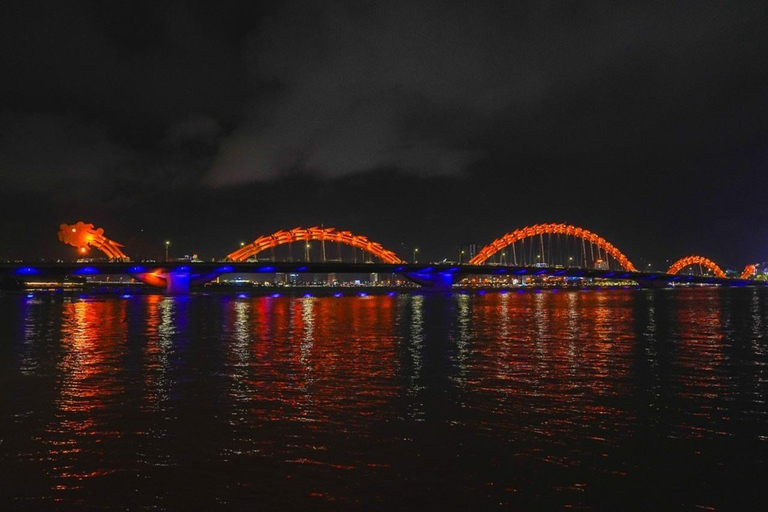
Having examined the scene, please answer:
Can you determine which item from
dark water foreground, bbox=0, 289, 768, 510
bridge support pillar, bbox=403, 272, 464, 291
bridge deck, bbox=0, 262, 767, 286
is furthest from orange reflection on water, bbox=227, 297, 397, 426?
bridge support pillar, bbox=403, 272, 464, 291

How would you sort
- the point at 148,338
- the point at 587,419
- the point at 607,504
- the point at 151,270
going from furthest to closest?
the point at 151,270
the point at 148,338
the point at 587,419
the point at 607,504

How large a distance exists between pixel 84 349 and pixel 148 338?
5.26 m

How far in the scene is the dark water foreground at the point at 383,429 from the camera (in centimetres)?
908

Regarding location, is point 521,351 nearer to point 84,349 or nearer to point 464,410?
point 464,410

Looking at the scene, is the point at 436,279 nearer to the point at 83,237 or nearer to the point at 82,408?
the point at 83,237

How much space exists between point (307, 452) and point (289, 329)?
26705 mm

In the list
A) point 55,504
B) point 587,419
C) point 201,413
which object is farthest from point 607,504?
point 201,413

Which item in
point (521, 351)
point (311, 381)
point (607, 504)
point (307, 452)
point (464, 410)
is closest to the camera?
point (607, 504)

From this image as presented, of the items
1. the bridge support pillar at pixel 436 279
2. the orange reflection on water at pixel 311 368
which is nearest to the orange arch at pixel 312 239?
the bridge support pillar at pixel 436 279

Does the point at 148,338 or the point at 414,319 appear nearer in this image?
the point at 148,338

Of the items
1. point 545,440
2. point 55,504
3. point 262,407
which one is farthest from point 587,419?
point 55,504

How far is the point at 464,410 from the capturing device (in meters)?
14.3

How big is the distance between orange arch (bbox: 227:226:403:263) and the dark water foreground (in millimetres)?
108942

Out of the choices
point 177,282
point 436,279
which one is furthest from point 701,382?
point 436,279
